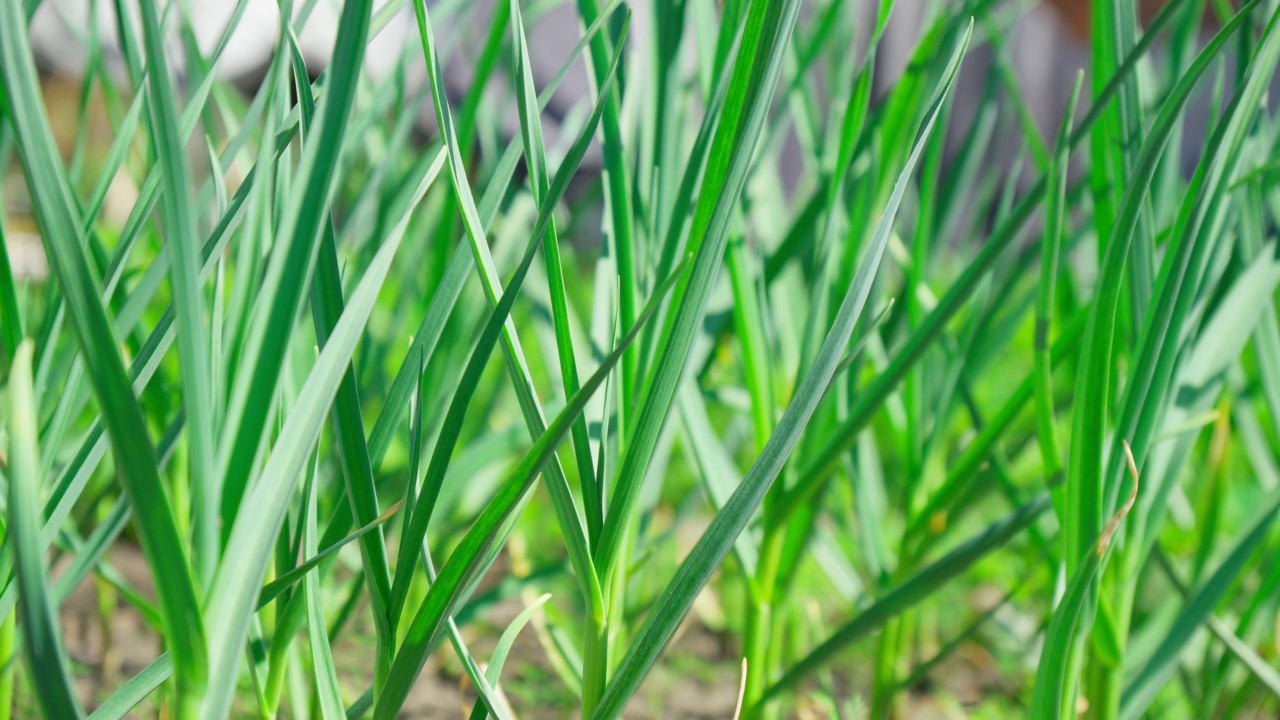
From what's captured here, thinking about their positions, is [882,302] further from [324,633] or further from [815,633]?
[324,633]

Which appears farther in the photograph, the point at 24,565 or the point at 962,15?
the point at 962,15

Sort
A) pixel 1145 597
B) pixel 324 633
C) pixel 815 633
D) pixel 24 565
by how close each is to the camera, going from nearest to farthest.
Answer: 1. pixel 24 565
2. pixel 324 633
3. pixel 815 633
4. pixel 1145 597

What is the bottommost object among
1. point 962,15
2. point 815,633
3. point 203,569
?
point 815,633

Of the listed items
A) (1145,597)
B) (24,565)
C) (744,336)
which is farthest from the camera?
(1145,597)

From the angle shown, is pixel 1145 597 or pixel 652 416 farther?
pixel 1145 597

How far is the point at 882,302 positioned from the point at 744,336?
0.13 meters

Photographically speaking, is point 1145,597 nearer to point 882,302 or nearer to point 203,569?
point 882,302

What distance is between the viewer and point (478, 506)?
0.73 meters

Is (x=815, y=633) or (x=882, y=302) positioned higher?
(x=882, y=302)

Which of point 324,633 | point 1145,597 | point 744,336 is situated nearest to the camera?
point 324,633

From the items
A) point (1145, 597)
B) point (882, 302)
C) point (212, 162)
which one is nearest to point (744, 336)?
point (882, 302)

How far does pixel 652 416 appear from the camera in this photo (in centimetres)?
31

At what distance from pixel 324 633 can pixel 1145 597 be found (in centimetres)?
71

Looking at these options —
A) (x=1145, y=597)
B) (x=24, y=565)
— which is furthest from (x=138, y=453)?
(x=1145, y=597)
